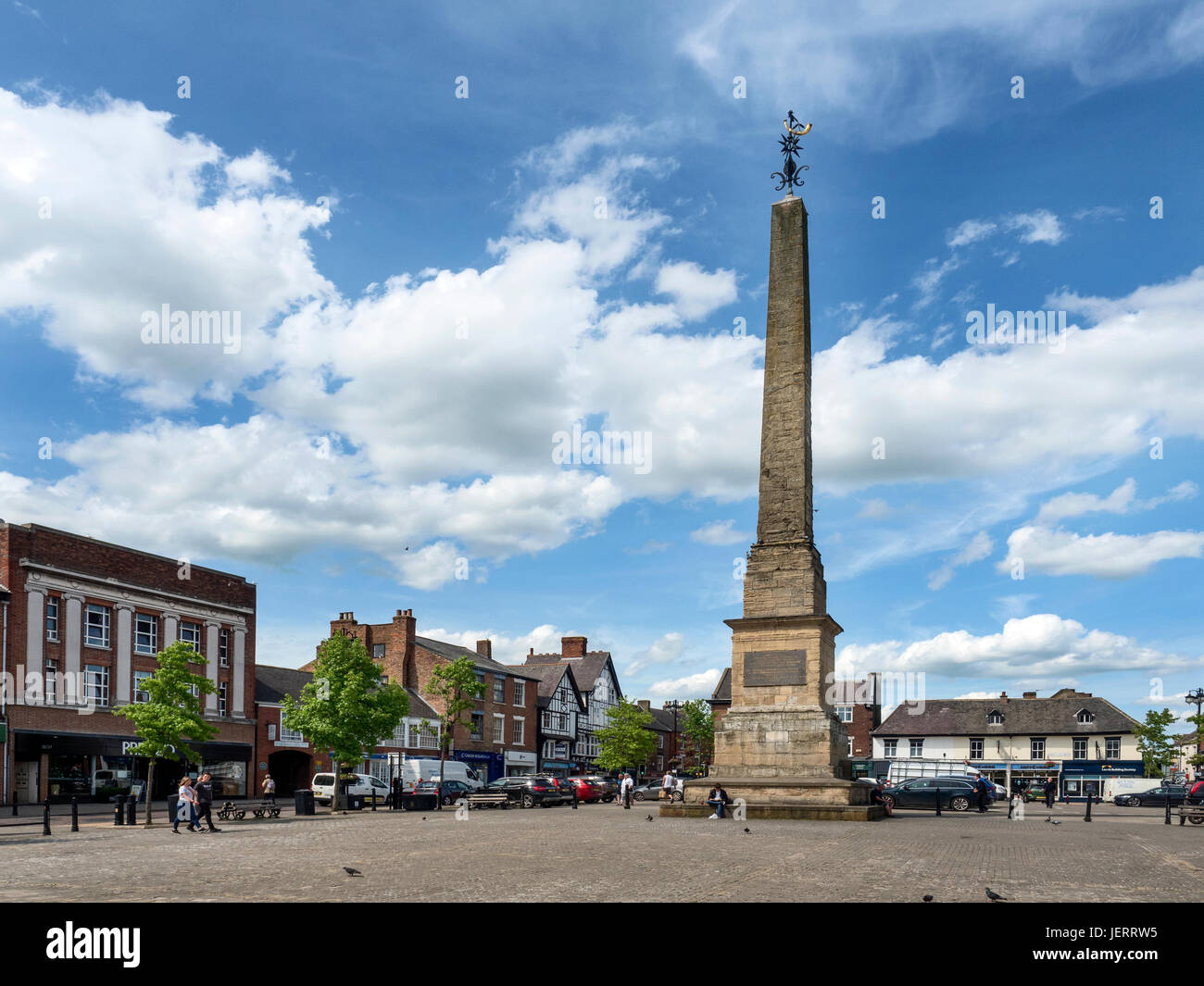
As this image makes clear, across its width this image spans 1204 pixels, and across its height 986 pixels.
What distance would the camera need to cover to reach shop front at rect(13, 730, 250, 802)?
40781 millimetres

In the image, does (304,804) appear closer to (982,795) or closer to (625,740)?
(982,795)

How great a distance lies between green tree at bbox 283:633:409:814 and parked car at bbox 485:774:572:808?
6074 millimetres

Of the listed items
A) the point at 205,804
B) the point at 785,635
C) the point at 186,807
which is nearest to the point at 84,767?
the point at 205,804

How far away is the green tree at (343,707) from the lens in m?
38.0

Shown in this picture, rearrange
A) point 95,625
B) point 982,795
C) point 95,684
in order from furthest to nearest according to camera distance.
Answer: point 95,625 < point 95,684 < point 982,795

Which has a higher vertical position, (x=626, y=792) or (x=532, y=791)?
(x=626, y=792)

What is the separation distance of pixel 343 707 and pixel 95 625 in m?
15.0

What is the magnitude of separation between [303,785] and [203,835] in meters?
33.7

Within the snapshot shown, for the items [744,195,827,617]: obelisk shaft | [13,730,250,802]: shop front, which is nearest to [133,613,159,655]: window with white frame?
[13,730,250,802]: shop front

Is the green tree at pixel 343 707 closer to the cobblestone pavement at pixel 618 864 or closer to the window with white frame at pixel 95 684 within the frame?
the window with white frame at pixel 95 684

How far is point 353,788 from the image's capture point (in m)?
44.4

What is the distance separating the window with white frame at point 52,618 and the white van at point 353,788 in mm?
12577

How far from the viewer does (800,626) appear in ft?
86.2
